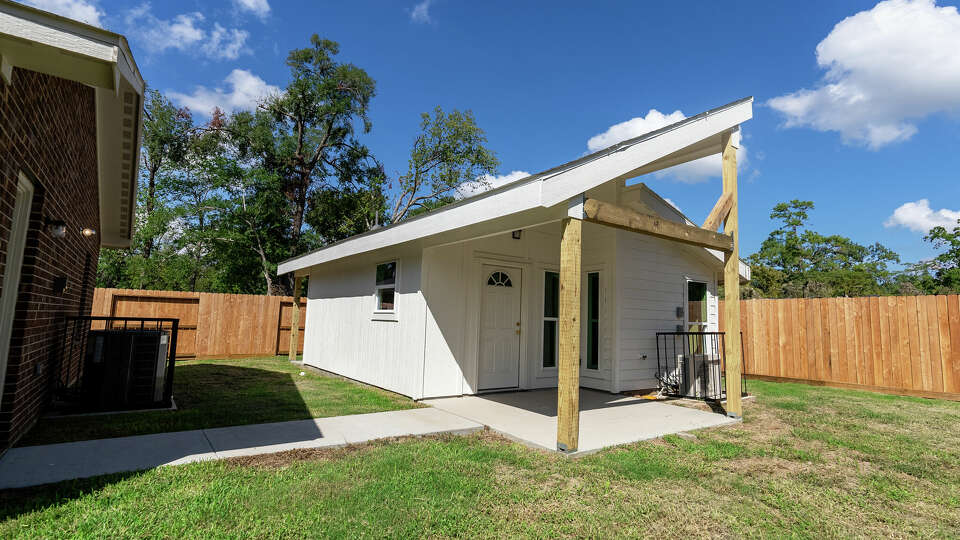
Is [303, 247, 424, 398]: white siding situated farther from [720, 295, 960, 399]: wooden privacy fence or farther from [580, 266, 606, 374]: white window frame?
[720, 295, 960, 399]: wooden privacy fence

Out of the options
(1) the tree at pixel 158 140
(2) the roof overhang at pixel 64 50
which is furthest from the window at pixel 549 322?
(1) the tree at pixel 158 140

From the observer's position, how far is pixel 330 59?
65.5 feet

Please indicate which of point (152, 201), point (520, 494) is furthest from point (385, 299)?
point (152, 201)

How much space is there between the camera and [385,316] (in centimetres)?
744

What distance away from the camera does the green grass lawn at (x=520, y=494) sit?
2.54 meters

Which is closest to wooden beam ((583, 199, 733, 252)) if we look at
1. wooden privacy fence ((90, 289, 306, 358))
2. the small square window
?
the small square window

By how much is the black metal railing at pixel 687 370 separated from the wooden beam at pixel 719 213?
2139 millimetres

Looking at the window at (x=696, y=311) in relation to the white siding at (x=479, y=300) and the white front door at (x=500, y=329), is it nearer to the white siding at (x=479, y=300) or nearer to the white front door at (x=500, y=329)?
the white siding at (x=479, y=300)

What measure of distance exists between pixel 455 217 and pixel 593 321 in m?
3.85

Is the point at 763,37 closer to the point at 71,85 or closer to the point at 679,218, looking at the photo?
the point at 679,218

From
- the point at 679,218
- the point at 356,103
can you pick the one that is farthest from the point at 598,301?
the point at 356,103

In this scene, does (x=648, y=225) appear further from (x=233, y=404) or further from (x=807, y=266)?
(x=807, y=266)

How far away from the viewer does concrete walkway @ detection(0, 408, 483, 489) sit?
10.5 feet

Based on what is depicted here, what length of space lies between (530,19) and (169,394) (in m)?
12.5
